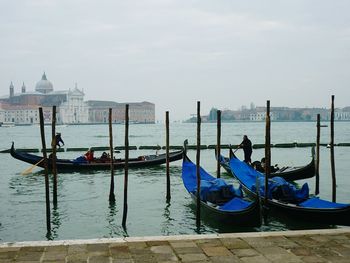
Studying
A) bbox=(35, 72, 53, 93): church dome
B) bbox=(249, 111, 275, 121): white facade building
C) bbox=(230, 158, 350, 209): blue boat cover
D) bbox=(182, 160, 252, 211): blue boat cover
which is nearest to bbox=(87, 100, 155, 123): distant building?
bbox=(35, 72, 53, 93): church dome

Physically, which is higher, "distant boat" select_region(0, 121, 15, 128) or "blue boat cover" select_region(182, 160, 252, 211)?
"blue boat cover" select_region(182, 160, 252, 211)

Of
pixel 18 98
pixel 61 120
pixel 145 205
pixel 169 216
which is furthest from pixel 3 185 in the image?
pixel 18 98

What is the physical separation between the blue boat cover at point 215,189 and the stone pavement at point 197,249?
1642mm

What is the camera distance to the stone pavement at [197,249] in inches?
161

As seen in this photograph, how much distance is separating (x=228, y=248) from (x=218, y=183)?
3.22 metres

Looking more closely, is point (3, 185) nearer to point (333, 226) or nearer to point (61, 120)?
point (333, 226)

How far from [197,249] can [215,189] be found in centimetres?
317

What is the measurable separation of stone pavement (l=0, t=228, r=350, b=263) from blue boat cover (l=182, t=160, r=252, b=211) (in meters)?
1.64

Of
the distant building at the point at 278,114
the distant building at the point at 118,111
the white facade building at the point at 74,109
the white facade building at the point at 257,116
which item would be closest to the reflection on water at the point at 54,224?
the white facade building at the point at 74,109

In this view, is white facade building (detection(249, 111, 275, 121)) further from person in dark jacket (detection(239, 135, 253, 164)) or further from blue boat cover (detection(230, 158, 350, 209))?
blue boat cover (detection(230, 158, 350, 209))

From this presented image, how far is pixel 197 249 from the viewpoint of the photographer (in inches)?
171

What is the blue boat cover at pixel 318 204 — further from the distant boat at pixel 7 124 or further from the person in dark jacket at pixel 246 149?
the distant boat at pixel 7 124

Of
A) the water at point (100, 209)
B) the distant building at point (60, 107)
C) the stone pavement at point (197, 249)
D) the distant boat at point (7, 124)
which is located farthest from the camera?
the distant building at point (60, 107)

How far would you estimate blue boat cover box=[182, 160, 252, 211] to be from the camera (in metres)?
6.62
